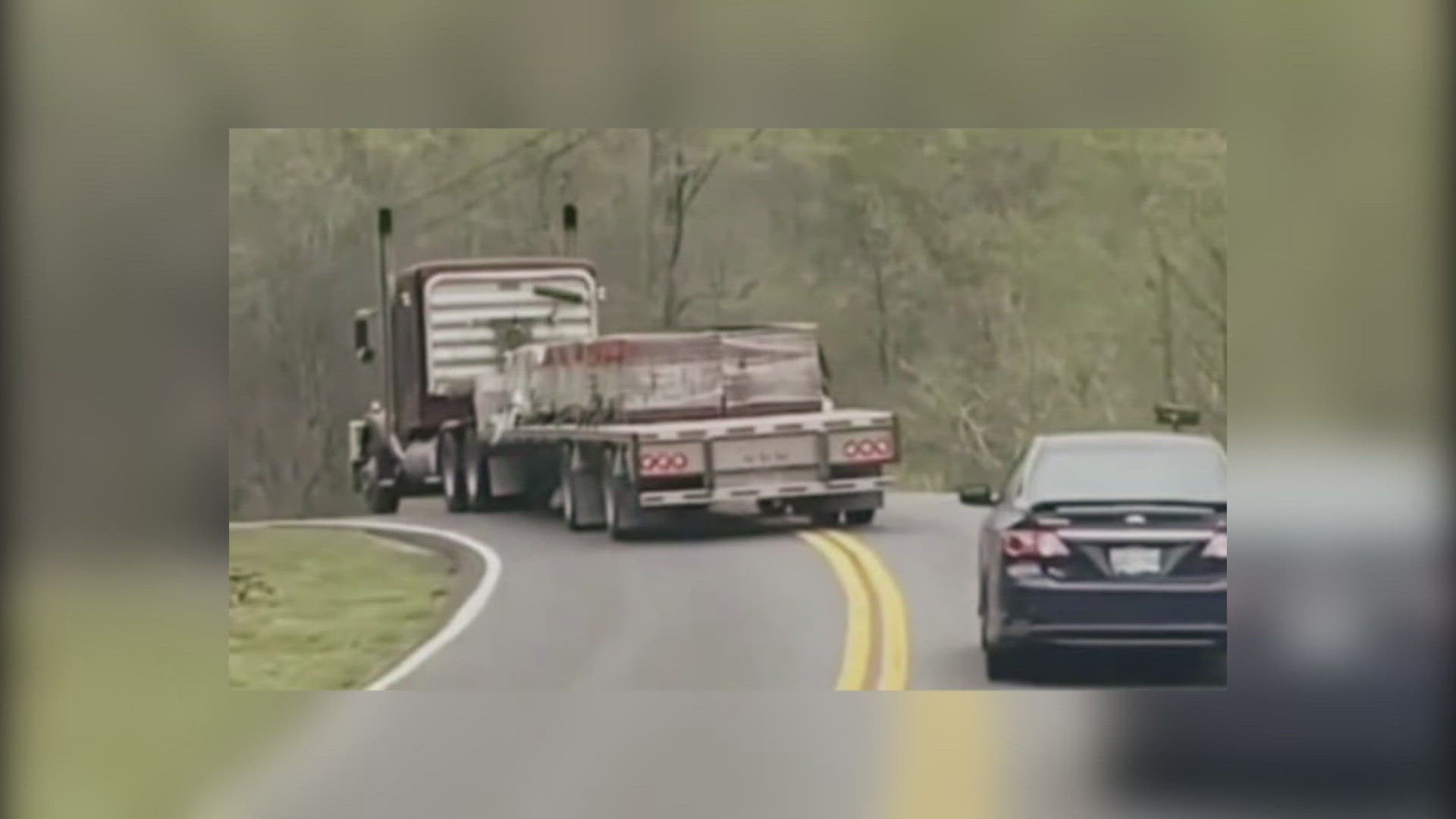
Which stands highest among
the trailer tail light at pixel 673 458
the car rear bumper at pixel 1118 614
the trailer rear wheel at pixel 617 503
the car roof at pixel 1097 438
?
the car roof at pixel 1097 438

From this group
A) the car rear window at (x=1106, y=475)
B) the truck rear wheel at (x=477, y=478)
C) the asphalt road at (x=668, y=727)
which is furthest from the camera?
the truck rear wheel at (x=477, y=478)

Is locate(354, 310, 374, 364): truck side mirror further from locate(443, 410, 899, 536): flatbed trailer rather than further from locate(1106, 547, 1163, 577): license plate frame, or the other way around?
locate(1106, 547, 1163, 577): license plate frame

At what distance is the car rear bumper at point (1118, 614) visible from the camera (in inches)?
229

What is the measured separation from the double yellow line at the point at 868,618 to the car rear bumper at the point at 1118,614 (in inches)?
10.1

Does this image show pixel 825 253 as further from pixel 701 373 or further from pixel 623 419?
pixel 623 419

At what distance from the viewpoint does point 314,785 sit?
5754 millimetres

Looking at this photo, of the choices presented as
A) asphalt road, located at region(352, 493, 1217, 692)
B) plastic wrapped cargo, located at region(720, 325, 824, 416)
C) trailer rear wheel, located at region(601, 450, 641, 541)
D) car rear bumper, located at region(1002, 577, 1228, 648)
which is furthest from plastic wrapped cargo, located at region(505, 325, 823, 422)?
car rear bumper, located at region(1002, 577, 1228, 648)

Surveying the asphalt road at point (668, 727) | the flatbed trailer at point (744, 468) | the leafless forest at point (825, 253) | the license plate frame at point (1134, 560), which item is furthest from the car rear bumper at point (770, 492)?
the license plate frame at point (1134, 560)

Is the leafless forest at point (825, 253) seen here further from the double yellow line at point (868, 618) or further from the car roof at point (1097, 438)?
the double yellow line at point (868, 618)

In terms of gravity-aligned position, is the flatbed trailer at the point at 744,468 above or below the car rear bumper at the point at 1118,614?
above

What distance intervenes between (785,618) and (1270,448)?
47.0 inches

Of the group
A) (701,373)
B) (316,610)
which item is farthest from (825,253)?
(316,610)

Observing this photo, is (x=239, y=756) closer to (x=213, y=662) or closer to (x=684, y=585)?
(x=213, y=662)

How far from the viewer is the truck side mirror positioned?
5.89 meters
